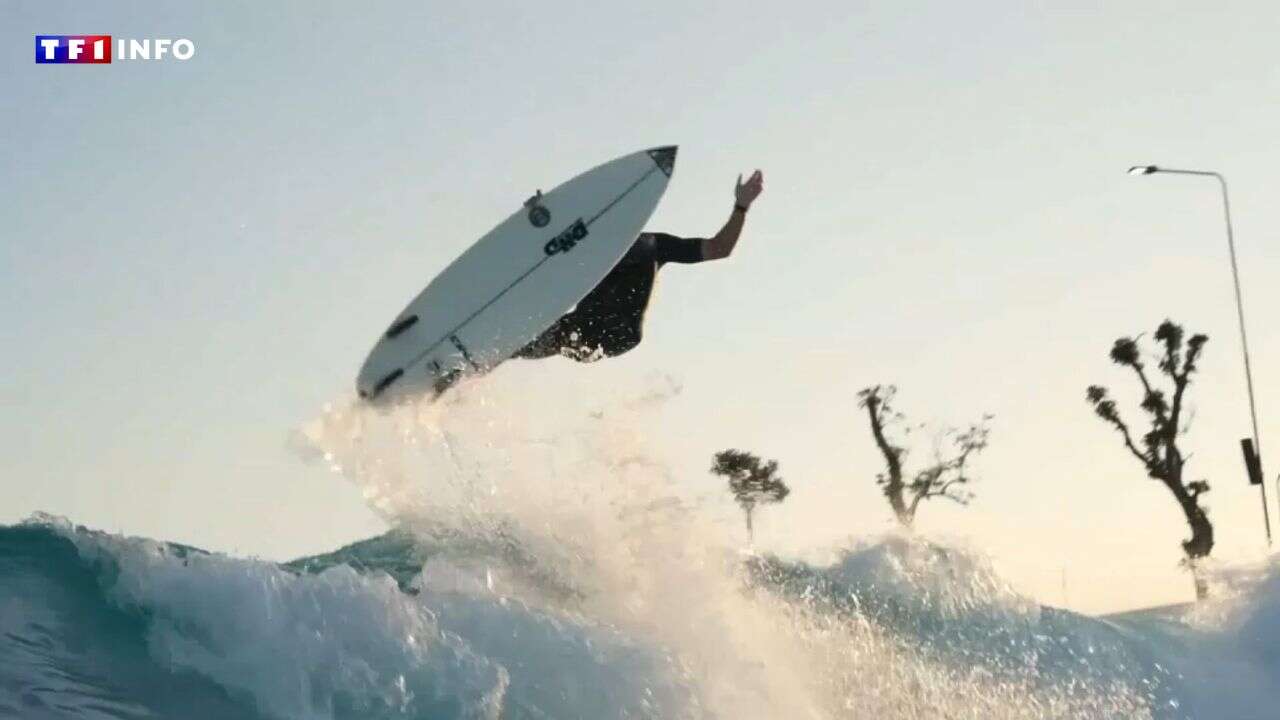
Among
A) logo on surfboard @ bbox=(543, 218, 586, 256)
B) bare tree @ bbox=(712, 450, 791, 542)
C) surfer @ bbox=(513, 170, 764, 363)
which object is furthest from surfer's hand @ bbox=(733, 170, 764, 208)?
bare tree @ bbox=(712, 450, 791, 542)

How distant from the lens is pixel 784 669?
10.9m

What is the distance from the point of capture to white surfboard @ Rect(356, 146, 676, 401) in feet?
48.3

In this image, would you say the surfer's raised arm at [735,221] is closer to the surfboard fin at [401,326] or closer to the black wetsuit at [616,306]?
the black wetsuit at [616,306]

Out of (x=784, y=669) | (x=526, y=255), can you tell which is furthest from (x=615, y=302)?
(x=784, y=669)

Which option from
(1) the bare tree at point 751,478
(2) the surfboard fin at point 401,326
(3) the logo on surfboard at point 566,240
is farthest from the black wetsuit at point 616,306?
(1) the bare tree at point 751,478

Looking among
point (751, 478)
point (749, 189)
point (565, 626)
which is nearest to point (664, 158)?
point (749, 189)

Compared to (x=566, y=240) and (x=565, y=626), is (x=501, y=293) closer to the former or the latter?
(x=566, y=240)

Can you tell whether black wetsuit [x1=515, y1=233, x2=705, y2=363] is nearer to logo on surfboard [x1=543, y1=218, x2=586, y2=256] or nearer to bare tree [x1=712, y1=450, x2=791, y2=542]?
logo on surfboard [x1=543, y1=218, x2=586, y2=256]

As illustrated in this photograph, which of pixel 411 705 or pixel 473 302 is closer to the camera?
pixel 411 705

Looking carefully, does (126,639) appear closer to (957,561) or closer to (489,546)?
(489,546)

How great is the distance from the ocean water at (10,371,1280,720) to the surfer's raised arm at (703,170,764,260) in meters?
1.48

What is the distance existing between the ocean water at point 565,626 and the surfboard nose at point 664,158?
2536mm

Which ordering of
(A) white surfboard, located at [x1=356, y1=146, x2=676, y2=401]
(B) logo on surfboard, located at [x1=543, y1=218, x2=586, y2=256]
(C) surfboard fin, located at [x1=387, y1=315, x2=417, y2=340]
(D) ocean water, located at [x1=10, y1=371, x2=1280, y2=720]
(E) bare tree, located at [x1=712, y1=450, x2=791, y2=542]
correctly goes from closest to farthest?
(D) ocean water, located at [x1=10, y1=371, x2=1280, y2=720]
(A) white surfboard, located at [x1=356, y1=146, x2=676, y2=401]
(C) surfboard fin, located at [x1=387, y1=315, x2=417, y2=340]
(B) logo on surfboard, located at [x1=543, y1=218, x2=586, y2=256]
(E) bare tree, located at [x1=712, y1=450, x2=791, y2=542]

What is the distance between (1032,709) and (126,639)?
22.8 feet
